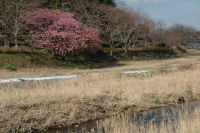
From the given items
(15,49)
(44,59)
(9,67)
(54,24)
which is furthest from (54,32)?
(9,67)

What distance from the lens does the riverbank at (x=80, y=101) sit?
22.3 feet

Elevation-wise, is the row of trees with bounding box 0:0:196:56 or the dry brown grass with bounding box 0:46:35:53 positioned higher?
the row of trees with bounding box 0:0:196:56

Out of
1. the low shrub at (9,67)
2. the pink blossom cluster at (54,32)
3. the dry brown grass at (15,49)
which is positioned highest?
the pink blossom cluster at (54,32)

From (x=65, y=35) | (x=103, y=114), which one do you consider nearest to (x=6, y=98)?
(x=103, y=114)

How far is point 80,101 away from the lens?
7.93 meters

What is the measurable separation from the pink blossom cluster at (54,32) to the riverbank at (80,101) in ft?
38.0

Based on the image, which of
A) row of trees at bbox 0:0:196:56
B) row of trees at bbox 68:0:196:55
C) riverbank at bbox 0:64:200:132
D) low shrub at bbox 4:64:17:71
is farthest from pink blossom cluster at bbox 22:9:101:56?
riverbank at bbox 0:64:200:132

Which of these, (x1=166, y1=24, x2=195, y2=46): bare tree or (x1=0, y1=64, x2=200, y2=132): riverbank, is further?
(x1=166, y1=24, x2=195, y2=46): bare tree

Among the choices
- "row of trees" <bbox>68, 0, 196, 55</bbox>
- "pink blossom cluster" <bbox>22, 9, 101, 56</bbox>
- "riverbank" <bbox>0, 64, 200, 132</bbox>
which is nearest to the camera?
"riverbank" <bbox>0, 64, 200, 132</bbox>

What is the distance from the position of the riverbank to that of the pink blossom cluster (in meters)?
11.6

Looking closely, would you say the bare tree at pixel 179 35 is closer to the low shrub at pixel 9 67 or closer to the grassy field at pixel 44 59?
the grassy field at pixel 44 59

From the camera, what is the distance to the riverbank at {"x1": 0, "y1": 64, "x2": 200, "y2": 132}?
267 inches

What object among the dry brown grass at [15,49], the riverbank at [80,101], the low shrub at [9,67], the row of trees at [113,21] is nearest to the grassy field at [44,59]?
the dry brown grass at [15,49]

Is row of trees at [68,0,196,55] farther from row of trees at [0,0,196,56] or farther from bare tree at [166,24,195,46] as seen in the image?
bare tree at [166,24,195,46]
